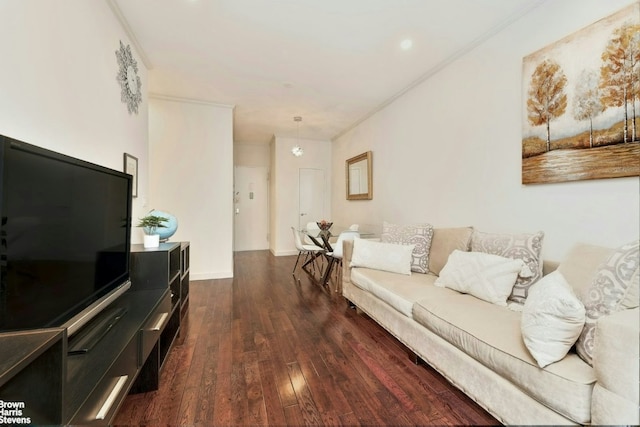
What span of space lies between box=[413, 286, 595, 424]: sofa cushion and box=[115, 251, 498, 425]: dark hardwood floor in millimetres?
336

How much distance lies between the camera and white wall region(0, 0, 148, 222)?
1149 millimetres

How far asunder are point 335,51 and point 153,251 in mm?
2434

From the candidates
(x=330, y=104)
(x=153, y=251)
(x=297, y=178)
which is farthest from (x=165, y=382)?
(x=297, y=178)

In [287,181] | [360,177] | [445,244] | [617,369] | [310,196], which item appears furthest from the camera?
[310,196]

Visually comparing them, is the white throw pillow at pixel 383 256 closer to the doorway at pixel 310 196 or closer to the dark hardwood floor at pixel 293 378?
the dark hardwood floor at pixel 293 378

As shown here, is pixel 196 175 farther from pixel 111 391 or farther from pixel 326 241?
pixel 111 391

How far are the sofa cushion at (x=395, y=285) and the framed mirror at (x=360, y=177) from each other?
2.00m

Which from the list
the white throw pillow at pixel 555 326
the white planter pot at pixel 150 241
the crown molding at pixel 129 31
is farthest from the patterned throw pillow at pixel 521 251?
the crown molding at pixel 129 31

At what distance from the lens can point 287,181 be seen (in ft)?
18.7

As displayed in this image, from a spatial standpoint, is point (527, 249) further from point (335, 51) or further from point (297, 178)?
point (297, 178)

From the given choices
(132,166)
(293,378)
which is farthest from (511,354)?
(132,166)

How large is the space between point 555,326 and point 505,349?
0.80 feet

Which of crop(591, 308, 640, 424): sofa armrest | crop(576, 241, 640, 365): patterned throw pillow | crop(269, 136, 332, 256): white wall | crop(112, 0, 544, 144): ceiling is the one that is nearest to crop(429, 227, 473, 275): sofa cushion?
crop(576, 241, 640, 365): patterned throw pillow

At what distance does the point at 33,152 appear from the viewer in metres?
0.93
